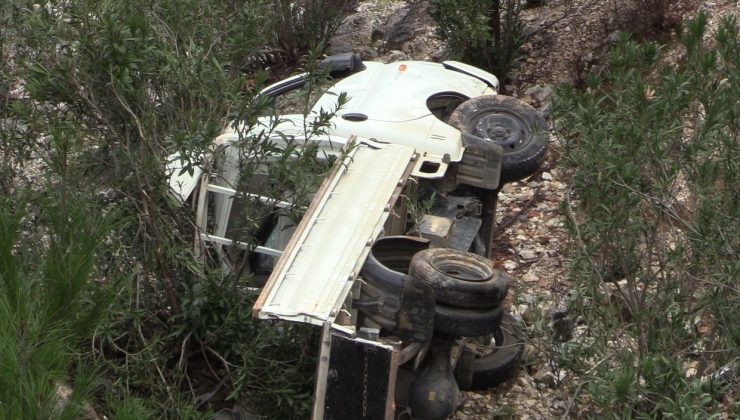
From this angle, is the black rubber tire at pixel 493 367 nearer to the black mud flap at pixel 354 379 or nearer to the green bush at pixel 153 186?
the green bush at pixel 153 186

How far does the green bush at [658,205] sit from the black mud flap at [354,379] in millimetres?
918

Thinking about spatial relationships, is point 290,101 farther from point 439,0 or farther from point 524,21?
point 524,21

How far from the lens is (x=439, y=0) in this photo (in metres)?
10.2

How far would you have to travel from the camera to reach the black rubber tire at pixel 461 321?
5.18m

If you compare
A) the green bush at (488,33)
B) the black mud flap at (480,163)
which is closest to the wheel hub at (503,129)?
the black mud flap at (480,163)

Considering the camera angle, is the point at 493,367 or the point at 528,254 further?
the point at 528,254

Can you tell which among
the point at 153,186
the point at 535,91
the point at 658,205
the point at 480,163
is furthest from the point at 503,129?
the point at 535,91

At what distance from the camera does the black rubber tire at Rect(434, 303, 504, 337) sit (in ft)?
17.0

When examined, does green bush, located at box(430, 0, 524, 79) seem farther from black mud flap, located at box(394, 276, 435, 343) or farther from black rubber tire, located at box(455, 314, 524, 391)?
black mud flap, located at box(394, 276, 435, 343)

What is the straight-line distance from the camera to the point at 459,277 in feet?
17.6

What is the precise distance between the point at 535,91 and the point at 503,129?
11.6 feet

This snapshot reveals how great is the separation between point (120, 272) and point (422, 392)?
163 cm

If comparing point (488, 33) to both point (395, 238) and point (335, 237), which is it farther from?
point (335, 237)

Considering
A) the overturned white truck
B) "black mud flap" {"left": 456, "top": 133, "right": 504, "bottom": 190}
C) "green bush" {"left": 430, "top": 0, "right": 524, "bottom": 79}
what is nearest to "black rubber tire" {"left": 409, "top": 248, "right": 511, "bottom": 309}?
the overturned white truck
